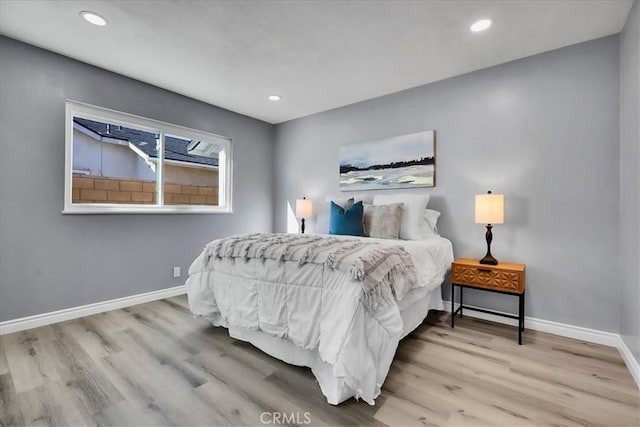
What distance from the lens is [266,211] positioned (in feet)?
16.0

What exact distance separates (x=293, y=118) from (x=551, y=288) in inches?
152

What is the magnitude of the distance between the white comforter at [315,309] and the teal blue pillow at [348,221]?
0.72m

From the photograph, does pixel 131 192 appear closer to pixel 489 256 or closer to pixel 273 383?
pixel 273 383

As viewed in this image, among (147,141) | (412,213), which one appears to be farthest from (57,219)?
(412,213)

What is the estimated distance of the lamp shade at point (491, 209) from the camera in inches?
100

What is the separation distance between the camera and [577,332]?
2.48m

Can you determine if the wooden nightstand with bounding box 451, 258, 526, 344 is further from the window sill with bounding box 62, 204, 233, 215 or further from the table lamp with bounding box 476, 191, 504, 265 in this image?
the window sill with bounding box 62, 204, 233, 215

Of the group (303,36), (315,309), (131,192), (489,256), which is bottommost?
(315,309)

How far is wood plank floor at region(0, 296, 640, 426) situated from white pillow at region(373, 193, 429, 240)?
0.94m

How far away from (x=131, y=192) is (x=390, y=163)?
10.1 ft

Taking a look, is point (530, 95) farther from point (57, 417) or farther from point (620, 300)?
point (57, 417)

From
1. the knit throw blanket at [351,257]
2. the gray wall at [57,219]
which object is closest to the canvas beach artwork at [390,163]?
the knit throw blanket at [351,257]

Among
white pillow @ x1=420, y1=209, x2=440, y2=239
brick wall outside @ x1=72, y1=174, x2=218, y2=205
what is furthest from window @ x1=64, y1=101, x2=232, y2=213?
white pillow @ x1=420, y1=209, x2=440, y2=239

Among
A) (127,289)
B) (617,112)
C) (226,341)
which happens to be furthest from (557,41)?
(127,289)
